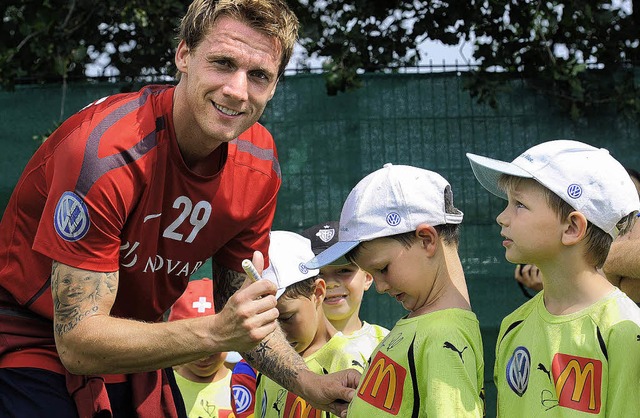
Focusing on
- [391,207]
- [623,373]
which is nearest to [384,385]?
[391,207]

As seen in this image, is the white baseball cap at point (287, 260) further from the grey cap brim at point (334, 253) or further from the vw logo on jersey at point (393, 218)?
the vw logo on jersey at point (393, 218)

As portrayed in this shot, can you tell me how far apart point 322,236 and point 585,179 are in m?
2.39

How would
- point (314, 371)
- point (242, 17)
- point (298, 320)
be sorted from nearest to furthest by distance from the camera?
1. point (242, 17)
2. point (314, 371)
3. point (298, 320)

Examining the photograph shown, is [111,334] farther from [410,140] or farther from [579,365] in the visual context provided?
[410,140]

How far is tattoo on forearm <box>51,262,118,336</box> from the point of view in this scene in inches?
132

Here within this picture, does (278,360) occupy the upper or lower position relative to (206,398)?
upper

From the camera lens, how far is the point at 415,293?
3.71m

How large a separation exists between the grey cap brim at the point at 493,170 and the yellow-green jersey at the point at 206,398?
97.6 inches

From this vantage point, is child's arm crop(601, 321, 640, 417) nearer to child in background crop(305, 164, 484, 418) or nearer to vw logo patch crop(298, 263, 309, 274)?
child in background crop(305, 164, 484, 418)

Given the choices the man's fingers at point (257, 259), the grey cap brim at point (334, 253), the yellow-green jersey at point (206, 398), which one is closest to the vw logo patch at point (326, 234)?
the yellow-green jersey at point (206, 398)

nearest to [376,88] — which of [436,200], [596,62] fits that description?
[596,62]

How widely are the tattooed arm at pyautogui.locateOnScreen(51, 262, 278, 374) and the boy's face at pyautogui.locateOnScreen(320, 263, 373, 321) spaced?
1.87 meters

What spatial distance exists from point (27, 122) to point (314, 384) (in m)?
3.27

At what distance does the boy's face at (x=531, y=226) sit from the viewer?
3.45 meters
